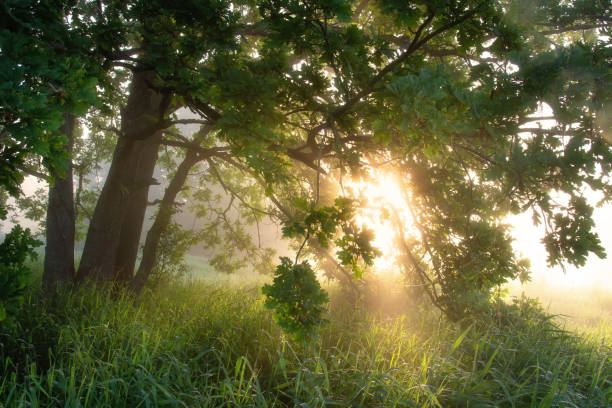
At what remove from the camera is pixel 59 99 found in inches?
81.3

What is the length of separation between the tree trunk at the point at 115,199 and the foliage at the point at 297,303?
14.1 ft

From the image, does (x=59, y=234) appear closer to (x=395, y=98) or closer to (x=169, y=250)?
(x=169, y=250)

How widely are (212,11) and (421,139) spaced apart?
2.30m

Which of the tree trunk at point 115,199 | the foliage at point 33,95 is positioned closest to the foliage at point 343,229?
the foliage at point 33,95

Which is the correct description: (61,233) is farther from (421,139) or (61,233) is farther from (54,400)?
(421,139)

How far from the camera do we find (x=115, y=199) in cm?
588

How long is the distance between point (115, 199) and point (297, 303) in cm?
490

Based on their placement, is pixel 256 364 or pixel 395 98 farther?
pixel 256 364

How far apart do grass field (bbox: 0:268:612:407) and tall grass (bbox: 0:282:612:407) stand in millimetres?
15

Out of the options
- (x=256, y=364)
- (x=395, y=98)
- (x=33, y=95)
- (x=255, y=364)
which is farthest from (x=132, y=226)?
(x=395, y=98)

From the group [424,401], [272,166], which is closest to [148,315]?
[272,166]

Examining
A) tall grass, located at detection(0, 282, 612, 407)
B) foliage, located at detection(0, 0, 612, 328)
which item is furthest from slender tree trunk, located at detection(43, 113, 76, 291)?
foliage, located at detection(0, 0, 612, 328)

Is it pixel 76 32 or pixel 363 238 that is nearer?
pixel 363 238

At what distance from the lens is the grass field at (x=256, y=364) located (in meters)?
2.82
